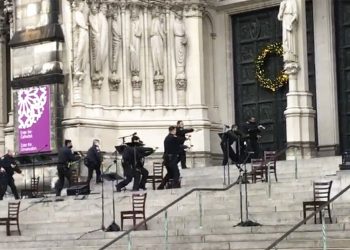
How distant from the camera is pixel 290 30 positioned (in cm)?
3128

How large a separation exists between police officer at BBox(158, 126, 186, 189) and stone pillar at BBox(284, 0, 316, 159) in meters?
4.53

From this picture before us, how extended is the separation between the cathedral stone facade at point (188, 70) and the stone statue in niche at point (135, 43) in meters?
0.03

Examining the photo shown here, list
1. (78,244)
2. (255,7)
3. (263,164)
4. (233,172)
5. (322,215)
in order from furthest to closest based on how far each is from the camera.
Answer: (255,7) < (233,172) < (263,164) < (78,244) < (322,215)

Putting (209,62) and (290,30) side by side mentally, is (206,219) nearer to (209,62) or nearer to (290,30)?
(290,30)

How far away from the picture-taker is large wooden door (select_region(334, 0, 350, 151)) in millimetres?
32906

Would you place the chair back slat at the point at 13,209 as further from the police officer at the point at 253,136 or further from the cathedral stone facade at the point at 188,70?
the police officer at the point at 253,136

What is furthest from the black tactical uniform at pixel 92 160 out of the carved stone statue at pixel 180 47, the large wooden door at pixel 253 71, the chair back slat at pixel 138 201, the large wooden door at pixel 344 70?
the large wooden door at pixel 344 70

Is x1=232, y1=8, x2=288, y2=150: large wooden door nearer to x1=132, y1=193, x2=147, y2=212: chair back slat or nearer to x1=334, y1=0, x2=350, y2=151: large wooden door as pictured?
x1=334, y1=0, x2=350, y2=151: large wooden door

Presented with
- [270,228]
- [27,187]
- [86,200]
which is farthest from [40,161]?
[270,228]

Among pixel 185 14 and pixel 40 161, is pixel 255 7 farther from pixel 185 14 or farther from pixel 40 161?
pixel 40 161

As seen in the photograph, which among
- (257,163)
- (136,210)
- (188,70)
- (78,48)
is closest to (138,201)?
(136,210)

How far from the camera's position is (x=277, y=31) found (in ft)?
114

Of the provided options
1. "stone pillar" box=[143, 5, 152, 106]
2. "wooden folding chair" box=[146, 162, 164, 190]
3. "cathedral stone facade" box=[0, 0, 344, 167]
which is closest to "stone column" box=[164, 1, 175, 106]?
"cathedral stone facade" box=[0, 0, 344, 167]

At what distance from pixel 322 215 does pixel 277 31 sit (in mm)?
15235
